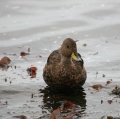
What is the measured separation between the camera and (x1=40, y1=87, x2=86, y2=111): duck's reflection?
22.1ft

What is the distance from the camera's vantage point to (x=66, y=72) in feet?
24.1

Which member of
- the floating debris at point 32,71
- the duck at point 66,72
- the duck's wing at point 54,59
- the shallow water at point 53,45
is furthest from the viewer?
the floating debris at point 32,71

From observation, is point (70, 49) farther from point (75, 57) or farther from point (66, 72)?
point (66, 72)

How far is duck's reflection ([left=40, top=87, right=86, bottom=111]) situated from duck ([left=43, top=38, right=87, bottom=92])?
91 millimetres

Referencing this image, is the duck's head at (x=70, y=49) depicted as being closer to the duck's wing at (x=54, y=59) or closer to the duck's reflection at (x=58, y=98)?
the duck's wing at (x=54, y=59)

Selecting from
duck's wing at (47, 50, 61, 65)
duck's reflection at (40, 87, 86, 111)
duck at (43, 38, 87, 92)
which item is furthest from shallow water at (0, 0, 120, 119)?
duck's wing at (47, 50, 61, 65)

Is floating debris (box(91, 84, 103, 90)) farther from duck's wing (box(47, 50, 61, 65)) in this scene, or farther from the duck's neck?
duck's wing (box(47, 50, 61, 65))

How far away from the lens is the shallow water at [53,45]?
22.0ft

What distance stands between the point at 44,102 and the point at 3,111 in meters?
0.73

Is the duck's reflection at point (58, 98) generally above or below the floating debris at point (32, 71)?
below

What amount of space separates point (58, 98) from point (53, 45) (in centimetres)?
324

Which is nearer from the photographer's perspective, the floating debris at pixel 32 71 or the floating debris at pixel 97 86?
the floating debris at pixel 97 86

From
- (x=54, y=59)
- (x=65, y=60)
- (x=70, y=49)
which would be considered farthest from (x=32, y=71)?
(x=70, y=49)

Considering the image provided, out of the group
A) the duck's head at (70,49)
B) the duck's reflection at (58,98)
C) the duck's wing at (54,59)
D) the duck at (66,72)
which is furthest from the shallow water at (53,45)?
the duck's head at (70,49)
